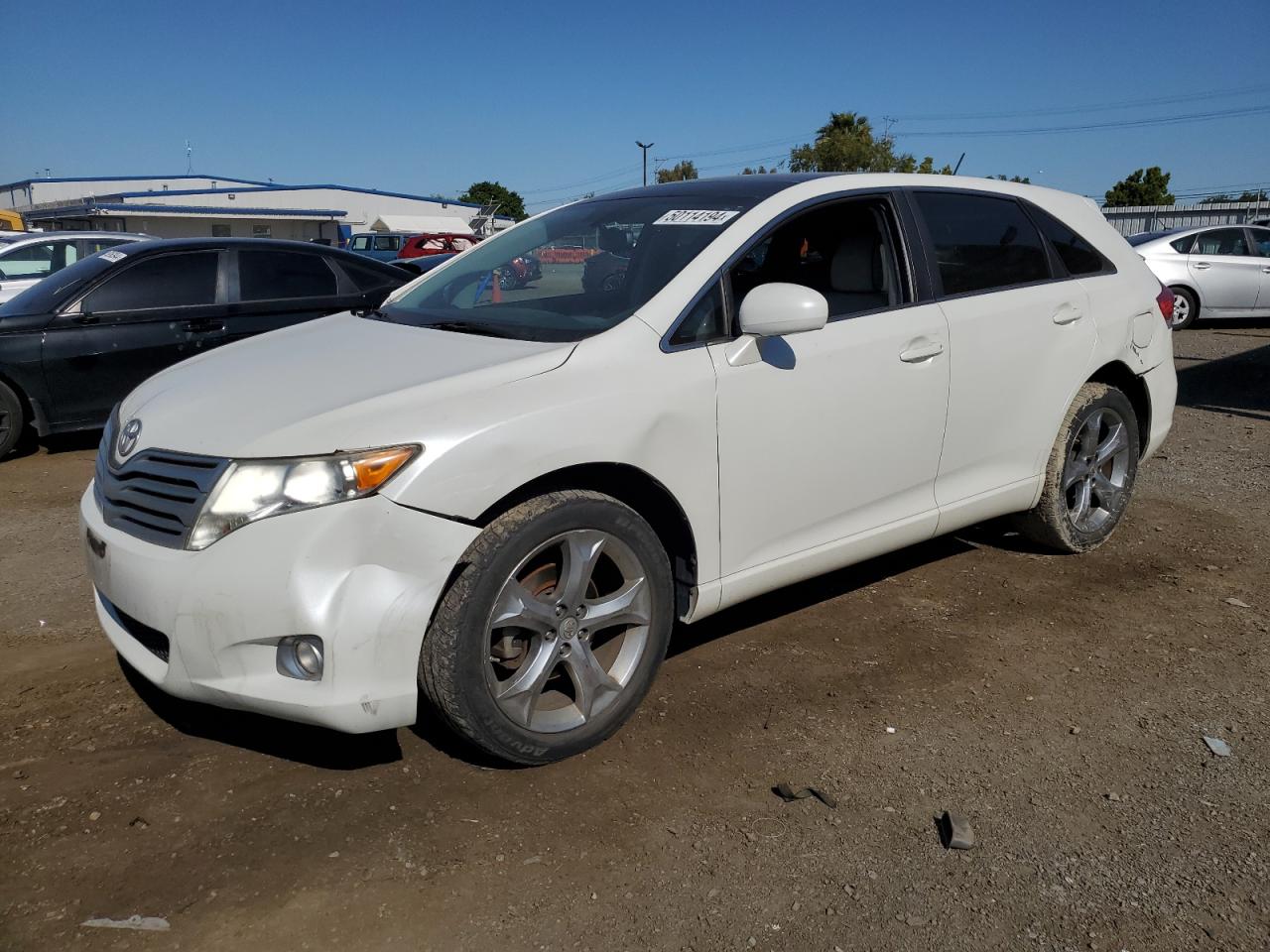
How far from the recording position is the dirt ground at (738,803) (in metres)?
2.37

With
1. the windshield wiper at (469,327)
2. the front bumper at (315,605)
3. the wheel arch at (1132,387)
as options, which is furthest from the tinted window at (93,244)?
the wheel arch at (1132,387)

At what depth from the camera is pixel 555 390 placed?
285cm

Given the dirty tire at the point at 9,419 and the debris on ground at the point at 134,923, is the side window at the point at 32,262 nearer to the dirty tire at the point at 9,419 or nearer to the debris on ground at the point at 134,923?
the dirty tire at the point at 9,419

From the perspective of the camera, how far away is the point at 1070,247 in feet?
15.0

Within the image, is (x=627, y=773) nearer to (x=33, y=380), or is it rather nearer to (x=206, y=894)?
(x=206, y=894)

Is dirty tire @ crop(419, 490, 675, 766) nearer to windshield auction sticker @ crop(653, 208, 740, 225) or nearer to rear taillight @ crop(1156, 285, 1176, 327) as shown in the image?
windshield auction sticker @ crop(653, 208, 740, 225)

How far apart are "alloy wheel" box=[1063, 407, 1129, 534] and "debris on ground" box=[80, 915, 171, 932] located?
3870 millimetres

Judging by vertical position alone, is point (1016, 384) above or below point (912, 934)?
above

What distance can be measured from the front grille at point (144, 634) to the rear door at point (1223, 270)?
14454 mm

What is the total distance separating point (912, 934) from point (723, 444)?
4.86ft

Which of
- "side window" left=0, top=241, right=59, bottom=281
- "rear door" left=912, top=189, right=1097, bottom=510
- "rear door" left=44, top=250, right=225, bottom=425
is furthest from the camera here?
"side window" left=0, top=241, right=59, bottom=281

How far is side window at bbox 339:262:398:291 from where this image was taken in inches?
310

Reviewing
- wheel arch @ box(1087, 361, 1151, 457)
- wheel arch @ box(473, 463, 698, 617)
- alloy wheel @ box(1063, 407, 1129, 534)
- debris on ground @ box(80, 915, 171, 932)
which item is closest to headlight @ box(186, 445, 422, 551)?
wheel arch @ box(473, 463, 698, 617)

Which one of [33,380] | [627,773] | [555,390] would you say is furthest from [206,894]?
[33,380]
